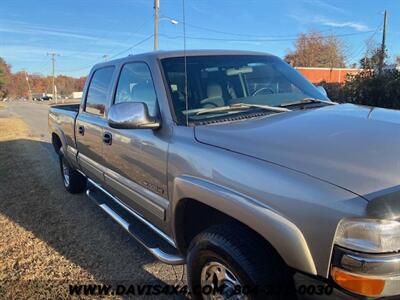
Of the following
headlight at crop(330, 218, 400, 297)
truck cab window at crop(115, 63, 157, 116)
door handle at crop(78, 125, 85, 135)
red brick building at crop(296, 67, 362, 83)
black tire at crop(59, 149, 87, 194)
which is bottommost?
black tire at crop(59, 149, 87, 194)

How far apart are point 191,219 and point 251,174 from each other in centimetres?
86

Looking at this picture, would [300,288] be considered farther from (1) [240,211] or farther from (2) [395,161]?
(2) [395,161]

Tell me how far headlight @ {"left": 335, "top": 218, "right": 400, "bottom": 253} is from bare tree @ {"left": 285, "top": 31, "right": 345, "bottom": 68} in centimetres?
7595

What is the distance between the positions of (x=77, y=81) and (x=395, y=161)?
143 meters

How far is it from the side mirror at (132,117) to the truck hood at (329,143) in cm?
42

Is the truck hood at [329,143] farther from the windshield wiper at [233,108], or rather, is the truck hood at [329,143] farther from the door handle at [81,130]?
the door handle at [81,130]

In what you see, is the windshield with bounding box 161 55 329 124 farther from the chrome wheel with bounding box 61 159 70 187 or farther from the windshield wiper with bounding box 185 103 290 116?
the chrome wheel with bounding box 61 159 70 187

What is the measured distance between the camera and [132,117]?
2.96 m

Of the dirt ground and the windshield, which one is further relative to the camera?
the dirt ground

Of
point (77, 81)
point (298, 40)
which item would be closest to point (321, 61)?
point (298, 40)

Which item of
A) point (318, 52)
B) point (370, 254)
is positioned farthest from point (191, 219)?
point (318, 52)

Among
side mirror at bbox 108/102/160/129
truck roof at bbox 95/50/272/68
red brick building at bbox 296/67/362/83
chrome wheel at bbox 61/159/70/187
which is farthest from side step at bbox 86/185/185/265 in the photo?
red brick building at bbox 296/67/362/83

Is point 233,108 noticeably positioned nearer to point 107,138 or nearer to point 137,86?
point 137,86

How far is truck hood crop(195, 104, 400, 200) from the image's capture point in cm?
187
